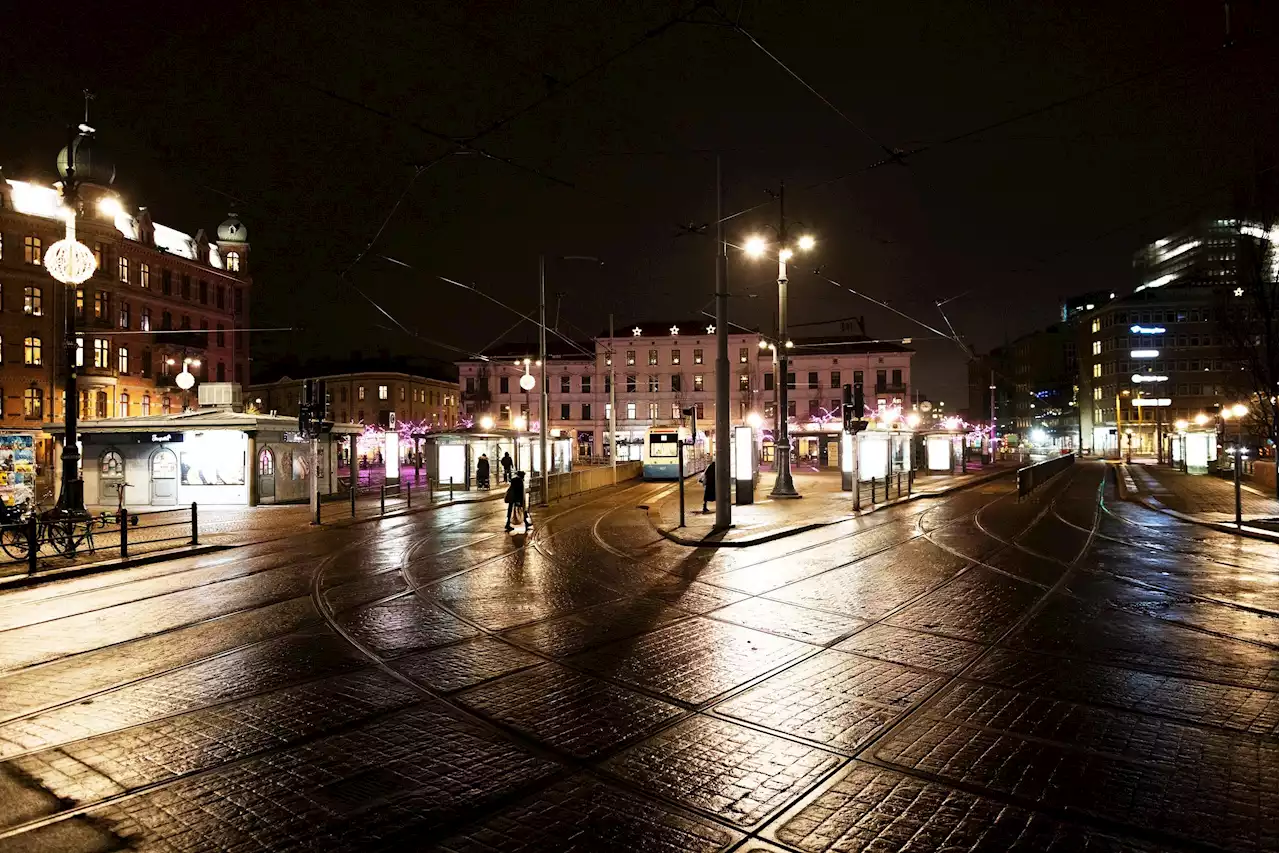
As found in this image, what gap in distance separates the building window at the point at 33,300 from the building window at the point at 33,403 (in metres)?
4.71

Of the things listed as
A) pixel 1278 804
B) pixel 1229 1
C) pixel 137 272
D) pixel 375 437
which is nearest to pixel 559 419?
pixel 375 437

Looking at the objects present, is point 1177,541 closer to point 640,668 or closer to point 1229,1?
point 1229,1

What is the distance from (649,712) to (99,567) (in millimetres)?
12560

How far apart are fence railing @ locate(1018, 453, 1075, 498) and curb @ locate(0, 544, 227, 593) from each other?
82.5ft

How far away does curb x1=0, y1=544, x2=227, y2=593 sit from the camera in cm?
1333

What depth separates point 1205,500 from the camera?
92.4 ft

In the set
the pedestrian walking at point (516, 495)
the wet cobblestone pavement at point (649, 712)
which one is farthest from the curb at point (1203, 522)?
the pedestrian walking at point (516, 495)

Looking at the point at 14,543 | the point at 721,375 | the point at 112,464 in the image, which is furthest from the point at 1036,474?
the point at 112,464

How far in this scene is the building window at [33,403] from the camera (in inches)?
1989

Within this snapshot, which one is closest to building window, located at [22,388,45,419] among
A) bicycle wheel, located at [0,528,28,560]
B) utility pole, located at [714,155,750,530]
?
bicycle wheel, located at [0,528,28,560]

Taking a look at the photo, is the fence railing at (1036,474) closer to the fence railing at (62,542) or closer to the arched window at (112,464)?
the fence railing at (62,542)

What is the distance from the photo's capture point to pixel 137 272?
56.3 meters

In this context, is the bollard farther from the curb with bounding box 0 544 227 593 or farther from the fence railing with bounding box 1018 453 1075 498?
the fence railing with bounding box 1018 453 1075 498

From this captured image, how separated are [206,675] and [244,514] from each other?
64.6 ft
